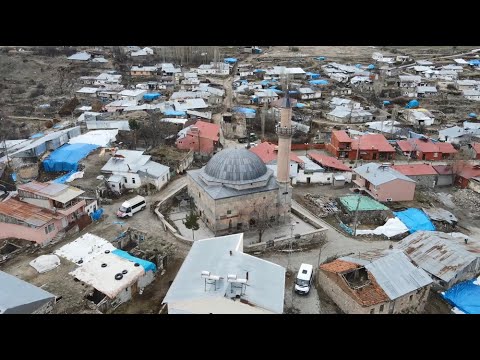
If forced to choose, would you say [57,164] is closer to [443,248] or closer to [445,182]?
[443,248]

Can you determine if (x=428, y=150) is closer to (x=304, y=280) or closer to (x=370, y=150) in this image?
(x=370, y=150)

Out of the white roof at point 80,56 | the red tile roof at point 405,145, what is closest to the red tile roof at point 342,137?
the red tile roof at point 405,145

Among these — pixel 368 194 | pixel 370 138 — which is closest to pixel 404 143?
pixel 370 138

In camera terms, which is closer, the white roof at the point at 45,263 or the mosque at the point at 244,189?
the white roof at the point at 45,263

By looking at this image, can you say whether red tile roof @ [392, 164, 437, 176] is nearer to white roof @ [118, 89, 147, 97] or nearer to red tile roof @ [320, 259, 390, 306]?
red tile roof @ [320, 259, 390, 306]

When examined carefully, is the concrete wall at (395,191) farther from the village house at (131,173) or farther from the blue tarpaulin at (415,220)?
the village house at (131,173)

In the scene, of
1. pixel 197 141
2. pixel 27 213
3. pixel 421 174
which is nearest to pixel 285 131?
pixel 197 141
